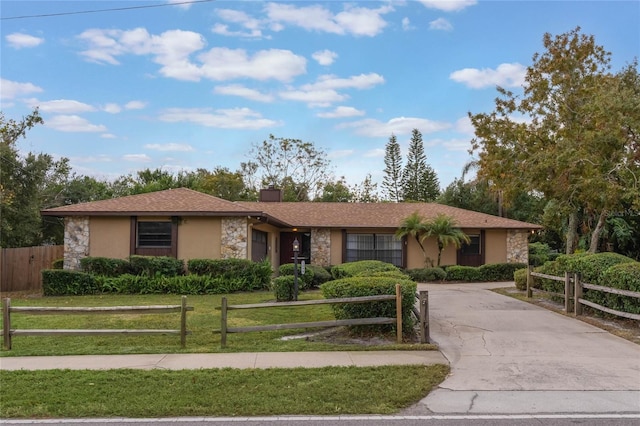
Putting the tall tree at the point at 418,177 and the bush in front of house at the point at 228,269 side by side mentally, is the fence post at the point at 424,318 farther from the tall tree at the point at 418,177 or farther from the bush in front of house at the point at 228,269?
the tall tree at the point at 418,177

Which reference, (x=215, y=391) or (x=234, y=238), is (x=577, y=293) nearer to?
(x=215, y=391)

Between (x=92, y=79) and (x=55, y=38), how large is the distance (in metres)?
2.99

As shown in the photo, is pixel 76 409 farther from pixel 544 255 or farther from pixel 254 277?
pixel 544 255

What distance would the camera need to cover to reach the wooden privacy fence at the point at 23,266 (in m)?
19.8

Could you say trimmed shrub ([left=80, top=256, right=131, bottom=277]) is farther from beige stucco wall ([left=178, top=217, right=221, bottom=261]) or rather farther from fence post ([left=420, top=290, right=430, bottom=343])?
fence post ([left=420, top=290, right=430, bottom=343])

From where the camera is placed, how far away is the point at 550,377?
740 centimetres

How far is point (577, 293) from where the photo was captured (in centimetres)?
1279

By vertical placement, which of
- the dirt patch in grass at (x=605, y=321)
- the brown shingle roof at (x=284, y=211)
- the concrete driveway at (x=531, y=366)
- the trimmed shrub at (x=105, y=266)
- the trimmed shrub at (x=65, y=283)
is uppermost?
the brown shingle roof at (x=284, y=211)

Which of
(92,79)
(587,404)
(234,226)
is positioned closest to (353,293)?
(587,404)

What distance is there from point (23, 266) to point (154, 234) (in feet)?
16.8

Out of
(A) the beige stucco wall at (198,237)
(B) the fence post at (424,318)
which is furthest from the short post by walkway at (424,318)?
(A) the beige stucco wall at (198,237)

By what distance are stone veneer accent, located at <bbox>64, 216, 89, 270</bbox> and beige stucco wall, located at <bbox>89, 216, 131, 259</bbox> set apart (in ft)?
0.59

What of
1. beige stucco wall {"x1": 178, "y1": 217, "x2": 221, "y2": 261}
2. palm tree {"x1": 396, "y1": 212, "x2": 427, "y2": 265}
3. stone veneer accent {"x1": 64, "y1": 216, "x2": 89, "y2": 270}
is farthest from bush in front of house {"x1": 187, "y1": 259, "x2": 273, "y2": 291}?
palm tree {"x1": 396, "y1": 212, "x2": 427, "y2": 265}

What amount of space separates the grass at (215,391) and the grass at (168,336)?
147 cm
